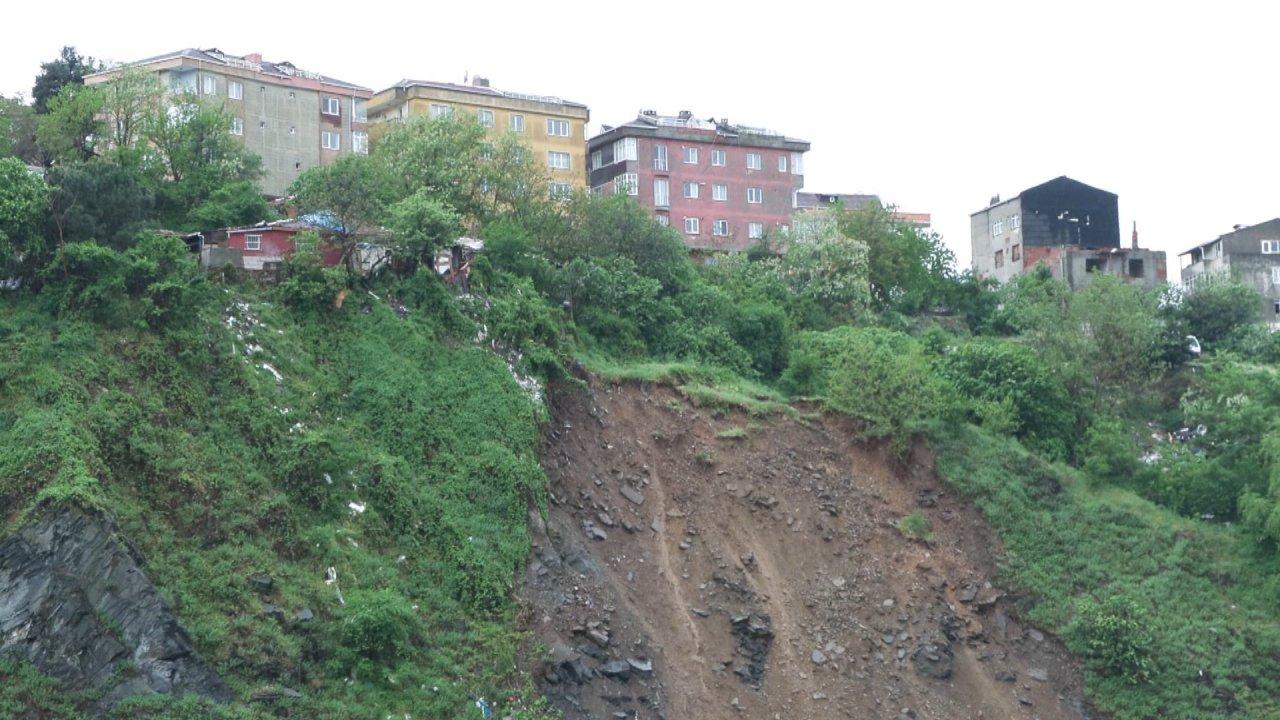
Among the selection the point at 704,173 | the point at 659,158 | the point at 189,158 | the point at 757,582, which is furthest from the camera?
the point at 704,173

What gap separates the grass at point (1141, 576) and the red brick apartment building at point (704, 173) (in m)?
24.0

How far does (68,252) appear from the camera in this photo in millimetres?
32312

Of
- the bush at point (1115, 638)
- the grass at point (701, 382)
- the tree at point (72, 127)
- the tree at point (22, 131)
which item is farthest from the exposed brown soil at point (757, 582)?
the tree at point (22, 131)

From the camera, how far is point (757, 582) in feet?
117

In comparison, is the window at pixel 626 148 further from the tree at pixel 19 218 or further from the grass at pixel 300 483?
the tree at pixel 19 218

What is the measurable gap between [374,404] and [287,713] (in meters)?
9.26

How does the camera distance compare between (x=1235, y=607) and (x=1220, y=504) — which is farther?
(x=1220, y=504)

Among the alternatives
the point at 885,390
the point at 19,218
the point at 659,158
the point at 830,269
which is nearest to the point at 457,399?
the point at 19,218

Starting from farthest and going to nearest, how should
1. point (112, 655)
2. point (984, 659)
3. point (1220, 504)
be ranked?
point (1220, 504) → point (984, 659) → point (112, 655)

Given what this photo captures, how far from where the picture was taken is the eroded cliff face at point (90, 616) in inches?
992

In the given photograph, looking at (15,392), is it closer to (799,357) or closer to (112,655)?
(112,655)

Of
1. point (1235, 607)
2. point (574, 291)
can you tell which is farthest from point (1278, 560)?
point (574, 291)

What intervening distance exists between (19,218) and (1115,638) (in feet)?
81.7

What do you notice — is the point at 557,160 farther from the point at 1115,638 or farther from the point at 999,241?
the point at 1115,638
